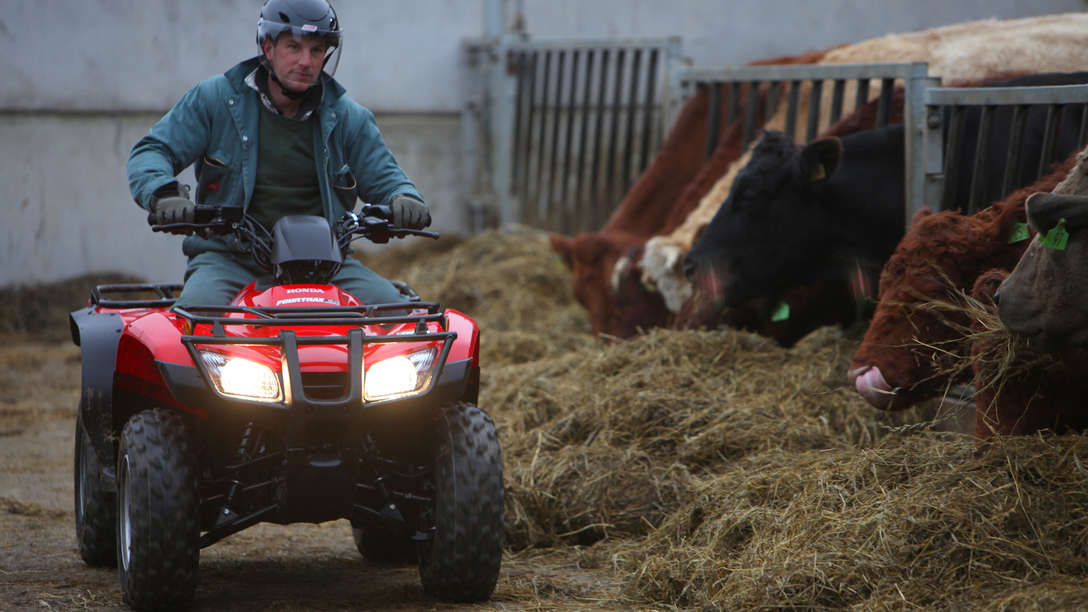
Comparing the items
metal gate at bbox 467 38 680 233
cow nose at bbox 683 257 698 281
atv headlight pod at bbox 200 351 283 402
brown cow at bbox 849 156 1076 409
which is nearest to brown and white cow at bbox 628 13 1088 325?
cow nose at bbox 683 257 698 281

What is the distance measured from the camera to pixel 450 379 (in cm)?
339

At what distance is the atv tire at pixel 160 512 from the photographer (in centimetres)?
312

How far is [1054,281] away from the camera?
10.6ft

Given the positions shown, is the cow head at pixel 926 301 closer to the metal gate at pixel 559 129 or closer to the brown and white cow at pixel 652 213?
the brown and white cow at pixel 652 213

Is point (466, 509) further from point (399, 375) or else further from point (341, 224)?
point (341, 224)

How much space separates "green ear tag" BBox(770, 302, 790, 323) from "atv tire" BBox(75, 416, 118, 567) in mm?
3629

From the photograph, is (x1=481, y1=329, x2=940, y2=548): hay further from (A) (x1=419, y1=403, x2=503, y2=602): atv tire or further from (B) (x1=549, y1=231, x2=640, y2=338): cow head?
(B) (x1=549, y1=231, x2=640, y2=338): cow head

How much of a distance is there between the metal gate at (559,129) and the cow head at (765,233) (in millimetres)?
3534

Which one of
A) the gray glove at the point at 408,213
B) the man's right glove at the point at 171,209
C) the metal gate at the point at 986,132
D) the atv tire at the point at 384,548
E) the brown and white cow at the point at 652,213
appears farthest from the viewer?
the brown and white cow at the point at 652,213

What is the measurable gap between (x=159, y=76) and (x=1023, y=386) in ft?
26.0

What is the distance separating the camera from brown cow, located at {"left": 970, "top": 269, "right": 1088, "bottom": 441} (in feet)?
11.5

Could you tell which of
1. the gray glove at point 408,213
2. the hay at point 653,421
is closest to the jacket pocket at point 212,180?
the gray glove at point 408,213

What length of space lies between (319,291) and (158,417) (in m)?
0.57

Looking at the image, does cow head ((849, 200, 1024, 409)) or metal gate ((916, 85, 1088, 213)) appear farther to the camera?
metal gate ((916, 85, 1088, 213))
